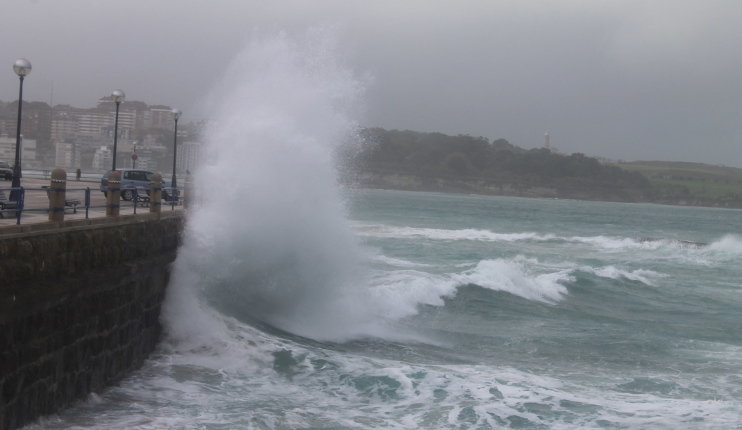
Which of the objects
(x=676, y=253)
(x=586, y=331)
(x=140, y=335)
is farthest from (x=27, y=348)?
(x=676, y=253)

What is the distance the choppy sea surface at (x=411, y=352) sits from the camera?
35.7 ft

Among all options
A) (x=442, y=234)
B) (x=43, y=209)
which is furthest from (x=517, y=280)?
A: (x=442, y=234)

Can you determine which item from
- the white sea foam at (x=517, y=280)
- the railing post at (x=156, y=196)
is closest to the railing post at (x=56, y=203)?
the railing post at (x=156, y=196)

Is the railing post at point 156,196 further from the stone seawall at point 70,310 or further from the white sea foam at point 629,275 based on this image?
the white sea foam at point 629,275

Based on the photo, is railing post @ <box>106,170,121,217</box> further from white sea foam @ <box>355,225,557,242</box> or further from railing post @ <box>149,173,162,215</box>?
white sea foam @ <box>355,225,557,242</box>

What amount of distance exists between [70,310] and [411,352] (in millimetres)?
6594

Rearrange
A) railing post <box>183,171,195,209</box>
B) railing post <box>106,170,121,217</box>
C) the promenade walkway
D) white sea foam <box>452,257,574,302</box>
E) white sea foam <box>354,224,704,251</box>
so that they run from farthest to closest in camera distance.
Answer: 1. white sea foam <box>354,224,704,251</box>
2. white sea foam <box>452,257,574,302</box>
3. railing post <box>183,171,195,209</box>
4. railing post <box>106,170,121,217</box>
5. the promenade walkway

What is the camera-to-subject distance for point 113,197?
42.1ft

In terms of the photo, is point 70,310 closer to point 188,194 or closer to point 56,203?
point 56,203

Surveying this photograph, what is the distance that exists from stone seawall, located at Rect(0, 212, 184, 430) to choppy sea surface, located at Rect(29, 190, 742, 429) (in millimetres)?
344

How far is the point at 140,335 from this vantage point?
12.7 meters

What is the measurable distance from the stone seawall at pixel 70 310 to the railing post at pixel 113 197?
0.18 metres

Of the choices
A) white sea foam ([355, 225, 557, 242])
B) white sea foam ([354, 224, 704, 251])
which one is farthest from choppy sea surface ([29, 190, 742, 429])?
white sea foam ([354, 224, 704, 251])

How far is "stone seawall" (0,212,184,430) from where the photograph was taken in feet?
28.6
